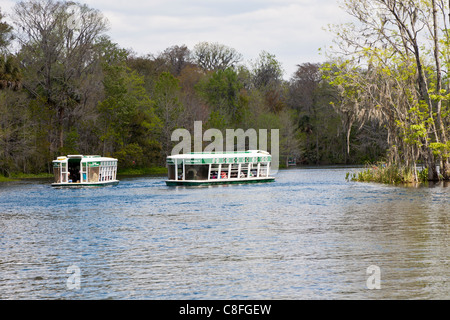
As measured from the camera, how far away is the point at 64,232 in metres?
28.4

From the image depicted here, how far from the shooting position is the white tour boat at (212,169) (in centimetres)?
6269

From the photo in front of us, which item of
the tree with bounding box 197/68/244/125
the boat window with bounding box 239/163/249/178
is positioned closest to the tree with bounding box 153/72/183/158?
the tree with bounding box 197/68/244/125

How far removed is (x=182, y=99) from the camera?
115m

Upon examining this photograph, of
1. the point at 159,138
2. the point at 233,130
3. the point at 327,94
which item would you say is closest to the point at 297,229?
the point at 159,138

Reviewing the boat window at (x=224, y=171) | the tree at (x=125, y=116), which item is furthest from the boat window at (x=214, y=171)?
the tree at (x=125, y=116)

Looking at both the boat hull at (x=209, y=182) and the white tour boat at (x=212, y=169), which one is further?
the white tour boat at (x=212, y=169)

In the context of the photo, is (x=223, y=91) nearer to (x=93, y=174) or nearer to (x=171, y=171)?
(x=93, y=174)

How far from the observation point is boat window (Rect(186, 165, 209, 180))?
63.4 metres

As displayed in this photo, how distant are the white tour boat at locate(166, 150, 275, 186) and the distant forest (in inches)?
471

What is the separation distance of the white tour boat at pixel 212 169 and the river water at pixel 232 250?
21394 mm

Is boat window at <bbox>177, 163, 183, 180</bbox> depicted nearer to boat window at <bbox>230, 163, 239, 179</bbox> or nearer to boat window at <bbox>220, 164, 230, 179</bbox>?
boat window at <bbox>220, 164, 230, 179</bbox>

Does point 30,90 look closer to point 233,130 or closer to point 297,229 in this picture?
point 233,130

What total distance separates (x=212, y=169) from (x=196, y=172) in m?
1.94

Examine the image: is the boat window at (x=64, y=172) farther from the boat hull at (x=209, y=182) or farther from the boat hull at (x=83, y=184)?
the boat hull at (x=209, y=182)
